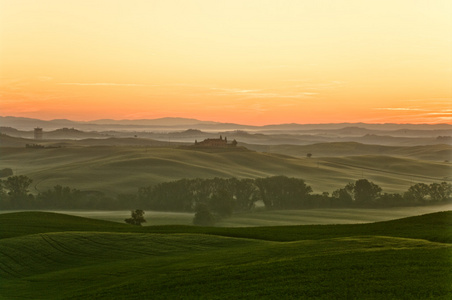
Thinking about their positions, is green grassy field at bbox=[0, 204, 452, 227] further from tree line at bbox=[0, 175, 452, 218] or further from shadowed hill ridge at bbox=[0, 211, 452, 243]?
shadowed hill ridge at bbox=[0, 211, 452, 243]

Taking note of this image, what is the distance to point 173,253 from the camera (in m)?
35.9

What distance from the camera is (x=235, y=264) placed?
85.3 ft

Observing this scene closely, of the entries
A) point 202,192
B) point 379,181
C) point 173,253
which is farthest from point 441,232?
point 379,181

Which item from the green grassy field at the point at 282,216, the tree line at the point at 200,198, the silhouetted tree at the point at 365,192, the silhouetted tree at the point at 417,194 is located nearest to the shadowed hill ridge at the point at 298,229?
the green grassy field at the point at 282,216

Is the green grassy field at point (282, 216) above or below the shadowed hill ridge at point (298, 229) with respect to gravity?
below

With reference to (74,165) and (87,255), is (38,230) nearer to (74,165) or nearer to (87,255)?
(87,255)

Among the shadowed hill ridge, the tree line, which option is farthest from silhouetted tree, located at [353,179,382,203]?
the shadowed hill ridge

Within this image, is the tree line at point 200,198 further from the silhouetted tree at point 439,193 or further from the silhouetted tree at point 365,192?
the silhouetted tree at point 439,193

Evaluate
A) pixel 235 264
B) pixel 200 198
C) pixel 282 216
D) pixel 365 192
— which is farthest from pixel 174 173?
pixel 235 264

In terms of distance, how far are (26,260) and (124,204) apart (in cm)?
8453

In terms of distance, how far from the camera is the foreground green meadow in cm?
1919

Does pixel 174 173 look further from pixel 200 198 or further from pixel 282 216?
pixel 282 216

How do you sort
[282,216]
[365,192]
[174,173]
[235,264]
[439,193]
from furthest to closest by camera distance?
[174,173] → [439,193] → [365,192] → [282,216] → [235,264]

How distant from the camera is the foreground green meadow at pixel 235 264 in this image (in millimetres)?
19188
